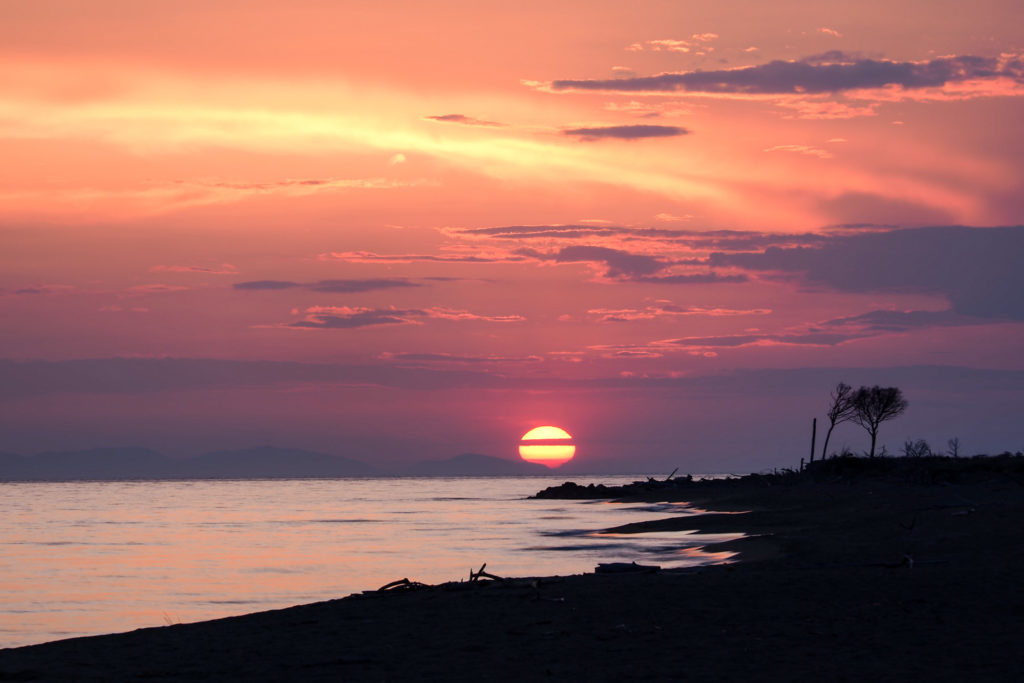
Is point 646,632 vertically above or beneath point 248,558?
beneath

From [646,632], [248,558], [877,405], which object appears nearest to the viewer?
[646,632]

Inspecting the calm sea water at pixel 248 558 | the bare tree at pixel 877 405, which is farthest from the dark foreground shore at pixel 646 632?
the bare tree at pixel 877 405

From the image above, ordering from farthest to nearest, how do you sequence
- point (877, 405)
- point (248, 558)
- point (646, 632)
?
point (877, 405)
point (248, 558)
point (646, 632)

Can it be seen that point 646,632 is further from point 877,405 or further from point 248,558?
point 877,405

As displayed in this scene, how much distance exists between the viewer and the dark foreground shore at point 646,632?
15688 millimetres

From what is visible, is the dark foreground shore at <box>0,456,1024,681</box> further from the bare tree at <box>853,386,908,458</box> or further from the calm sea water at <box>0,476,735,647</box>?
the bare tree at <box>853,386,908,458</box>

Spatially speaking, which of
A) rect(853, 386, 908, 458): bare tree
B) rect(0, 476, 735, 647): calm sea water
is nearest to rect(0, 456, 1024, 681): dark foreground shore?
rect(0, 476, 735, 647): calm sea water

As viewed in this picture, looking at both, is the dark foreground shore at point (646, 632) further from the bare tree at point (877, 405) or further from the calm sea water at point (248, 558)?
the bare tree at point (877, 405)

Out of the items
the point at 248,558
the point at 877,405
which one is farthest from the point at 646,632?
the point at 877,405

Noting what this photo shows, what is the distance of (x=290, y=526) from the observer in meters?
68.9

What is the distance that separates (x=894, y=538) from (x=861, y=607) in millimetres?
14817

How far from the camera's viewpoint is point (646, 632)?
60.2ft

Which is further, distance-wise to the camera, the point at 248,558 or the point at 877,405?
the point at 877,405

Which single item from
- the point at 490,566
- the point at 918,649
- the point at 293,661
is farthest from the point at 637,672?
the point at 490,566
